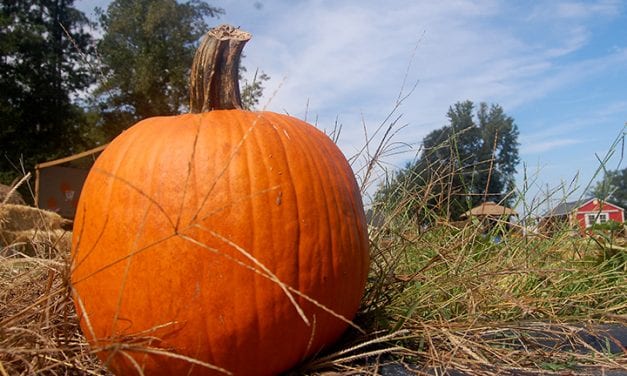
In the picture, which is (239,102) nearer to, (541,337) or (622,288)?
(541,337)

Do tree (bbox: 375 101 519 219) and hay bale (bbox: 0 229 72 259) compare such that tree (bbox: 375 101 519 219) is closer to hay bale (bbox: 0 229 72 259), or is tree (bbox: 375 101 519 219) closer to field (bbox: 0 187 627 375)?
field (bbox: 0 187 627 375)

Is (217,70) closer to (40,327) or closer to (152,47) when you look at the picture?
(40,327)

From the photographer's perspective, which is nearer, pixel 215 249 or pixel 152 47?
pixel 215 249

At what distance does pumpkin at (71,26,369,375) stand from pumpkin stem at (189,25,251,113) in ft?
0.37

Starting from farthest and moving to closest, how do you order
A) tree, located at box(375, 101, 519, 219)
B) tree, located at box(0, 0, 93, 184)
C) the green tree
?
1. the green tree
2. tree, located at box(0, 0, 93, 184)
3. tree, located at box(375, 101, 519, 219)

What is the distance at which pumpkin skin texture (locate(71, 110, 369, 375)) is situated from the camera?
1.44 meters

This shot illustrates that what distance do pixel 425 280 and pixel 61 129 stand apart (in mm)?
20492

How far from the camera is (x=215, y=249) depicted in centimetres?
140

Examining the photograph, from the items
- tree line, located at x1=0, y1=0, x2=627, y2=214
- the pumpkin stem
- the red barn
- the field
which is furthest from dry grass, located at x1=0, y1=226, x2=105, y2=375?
tree line, located at x1=0, y1=0, x2=627, y2=214

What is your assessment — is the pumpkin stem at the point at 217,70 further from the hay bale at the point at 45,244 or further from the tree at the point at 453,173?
the tree at the point at 453,173

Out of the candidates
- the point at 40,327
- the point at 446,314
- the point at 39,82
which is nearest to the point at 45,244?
the point at 40,327

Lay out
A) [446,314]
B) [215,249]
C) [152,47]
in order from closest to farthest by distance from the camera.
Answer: [215,249] → [446,314] → [152,47]

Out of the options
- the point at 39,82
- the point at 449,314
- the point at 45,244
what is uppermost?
the point at 39,82

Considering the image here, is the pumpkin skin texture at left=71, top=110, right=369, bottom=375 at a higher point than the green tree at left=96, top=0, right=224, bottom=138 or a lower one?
lower
